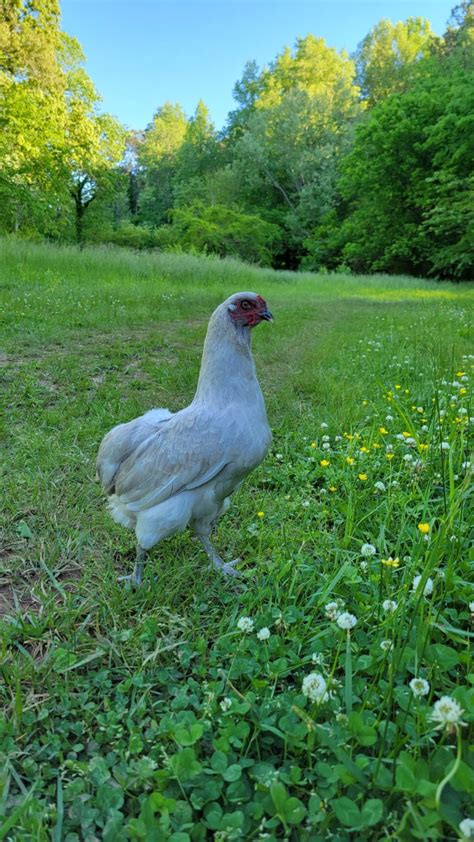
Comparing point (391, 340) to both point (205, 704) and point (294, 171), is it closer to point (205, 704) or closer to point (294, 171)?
point (205, 704)

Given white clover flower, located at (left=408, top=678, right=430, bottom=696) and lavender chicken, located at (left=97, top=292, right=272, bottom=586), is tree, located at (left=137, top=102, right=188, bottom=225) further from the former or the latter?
white clover flower, located at (left=408, top=678, right=430, bottom=696)

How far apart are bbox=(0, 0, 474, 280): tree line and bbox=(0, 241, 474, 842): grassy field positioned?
1964 centimetres

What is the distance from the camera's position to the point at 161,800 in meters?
1.01

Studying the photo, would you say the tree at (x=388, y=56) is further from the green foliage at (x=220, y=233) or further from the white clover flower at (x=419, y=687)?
the white clover flower at (x=419, y=687)

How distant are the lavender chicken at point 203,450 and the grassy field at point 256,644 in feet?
0.84

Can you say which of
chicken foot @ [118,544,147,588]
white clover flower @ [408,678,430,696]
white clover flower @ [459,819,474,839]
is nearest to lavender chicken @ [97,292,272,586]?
chicken foot @ [118,544,147,588]

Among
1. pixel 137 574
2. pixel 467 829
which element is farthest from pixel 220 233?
pixel 467 829

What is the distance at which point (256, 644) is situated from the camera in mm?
1463

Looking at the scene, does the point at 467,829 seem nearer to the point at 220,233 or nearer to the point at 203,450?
the point at 203,450

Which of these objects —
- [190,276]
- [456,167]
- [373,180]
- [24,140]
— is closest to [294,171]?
[373,180]

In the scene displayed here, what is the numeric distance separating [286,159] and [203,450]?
36.5 meters

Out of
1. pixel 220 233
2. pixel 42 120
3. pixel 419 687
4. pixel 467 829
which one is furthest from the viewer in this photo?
pixel 220 233

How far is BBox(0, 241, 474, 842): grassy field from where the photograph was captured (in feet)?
3.27

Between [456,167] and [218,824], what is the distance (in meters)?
25.7
